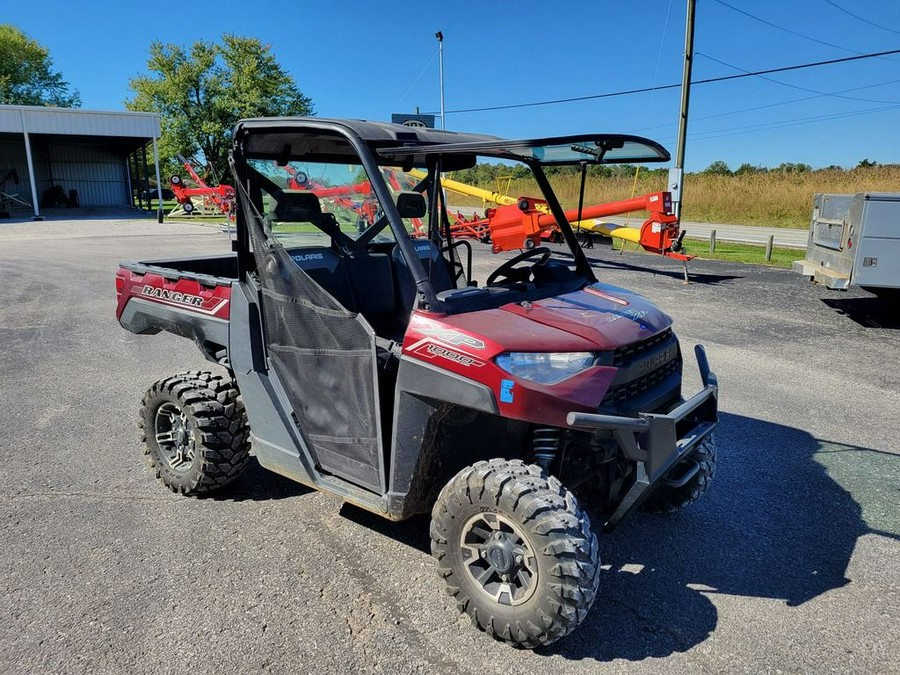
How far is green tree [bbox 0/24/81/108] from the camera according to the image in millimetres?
54312

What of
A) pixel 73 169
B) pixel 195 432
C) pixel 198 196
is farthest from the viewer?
pixel 73 169

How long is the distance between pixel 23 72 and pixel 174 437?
6653 centimetres

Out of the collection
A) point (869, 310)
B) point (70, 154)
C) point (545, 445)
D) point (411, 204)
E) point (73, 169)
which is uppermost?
point (70, 154)

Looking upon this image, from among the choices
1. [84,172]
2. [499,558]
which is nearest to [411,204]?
[499,558]

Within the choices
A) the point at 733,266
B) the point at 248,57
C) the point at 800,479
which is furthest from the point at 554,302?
the point at 248,57

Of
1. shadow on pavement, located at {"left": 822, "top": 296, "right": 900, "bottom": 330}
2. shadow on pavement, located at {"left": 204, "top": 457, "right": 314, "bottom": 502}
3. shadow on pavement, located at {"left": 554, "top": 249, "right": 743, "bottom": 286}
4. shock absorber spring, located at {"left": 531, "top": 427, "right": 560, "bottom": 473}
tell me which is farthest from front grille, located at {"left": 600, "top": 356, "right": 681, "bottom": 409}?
shadow on pavement, located at {"left": 554, "top": 249, "right": 743, "bottom": 286}

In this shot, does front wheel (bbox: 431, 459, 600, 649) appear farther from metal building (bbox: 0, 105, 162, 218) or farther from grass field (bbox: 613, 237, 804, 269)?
metal building (bbox: 0, 105, 162, 218)

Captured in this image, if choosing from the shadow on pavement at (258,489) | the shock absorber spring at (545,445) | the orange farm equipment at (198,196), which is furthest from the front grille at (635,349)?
the orange farm equipment at (198,196)

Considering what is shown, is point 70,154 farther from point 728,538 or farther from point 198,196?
point 728,538

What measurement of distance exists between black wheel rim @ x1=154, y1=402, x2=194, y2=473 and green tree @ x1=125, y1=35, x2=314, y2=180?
4353cm

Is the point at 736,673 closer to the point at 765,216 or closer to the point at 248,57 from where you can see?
the point at 765,216

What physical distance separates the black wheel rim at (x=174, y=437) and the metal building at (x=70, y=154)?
3081cm

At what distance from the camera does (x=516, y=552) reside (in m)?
2.86

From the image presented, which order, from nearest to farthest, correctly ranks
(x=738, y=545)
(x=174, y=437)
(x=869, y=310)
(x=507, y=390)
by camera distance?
(x=507, y=390) < (x=738, y=545) < (x=174, y=437) < (x=869, y=310)
